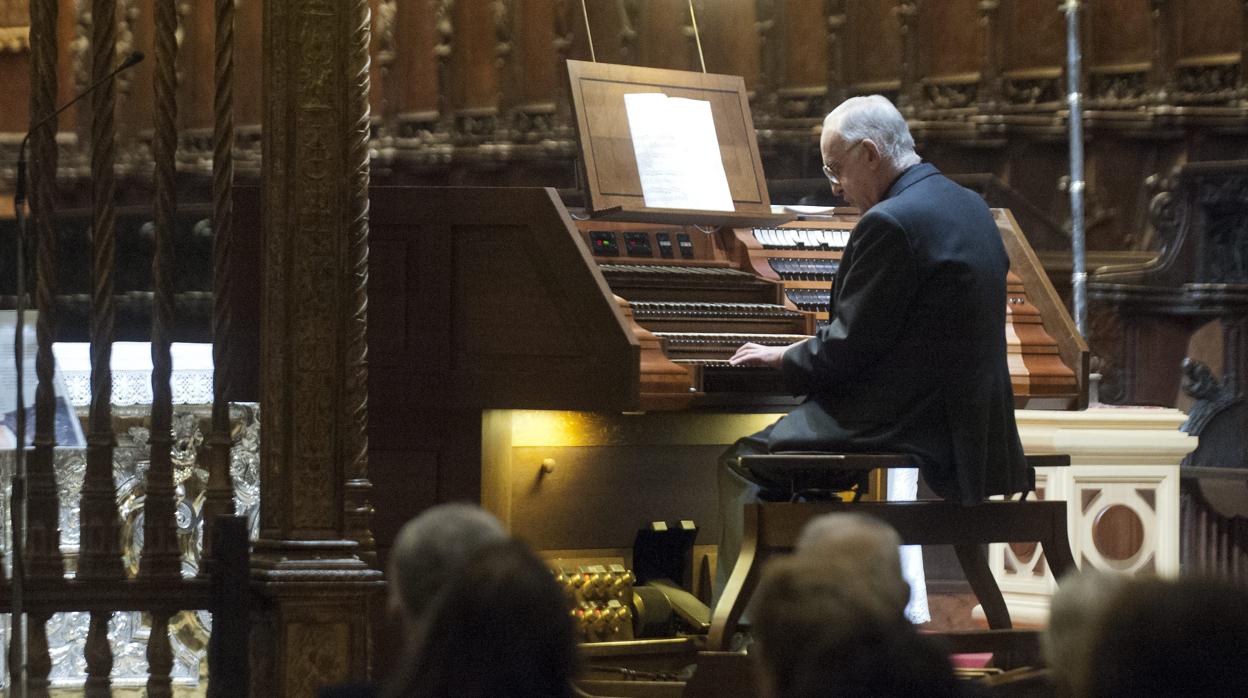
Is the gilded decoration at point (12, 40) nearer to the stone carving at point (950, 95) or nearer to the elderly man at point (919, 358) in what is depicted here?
the stone carving at point (950, 95)

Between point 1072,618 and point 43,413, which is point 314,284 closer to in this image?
point 43,413

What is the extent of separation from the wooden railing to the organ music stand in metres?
1.18

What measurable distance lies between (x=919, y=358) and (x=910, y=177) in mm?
491

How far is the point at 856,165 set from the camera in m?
4.59

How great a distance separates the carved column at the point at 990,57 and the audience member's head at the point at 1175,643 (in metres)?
8.05

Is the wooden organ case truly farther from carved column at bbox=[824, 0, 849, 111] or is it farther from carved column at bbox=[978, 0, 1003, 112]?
carved column at bbox=[824, 0, 849, 111]

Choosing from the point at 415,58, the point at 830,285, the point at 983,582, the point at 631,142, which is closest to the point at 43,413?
the point at 631,142

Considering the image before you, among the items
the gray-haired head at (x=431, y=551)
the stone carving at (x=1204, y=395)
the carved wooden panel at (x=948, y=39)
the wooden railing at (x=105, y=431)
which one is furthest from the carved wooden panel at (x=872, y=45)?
the gray-haired head at (x=431, y=551)

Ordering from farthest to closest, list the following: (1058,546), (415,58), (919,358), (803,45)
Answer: (415,58) → (803,45) → (1058,546) → (919,358)

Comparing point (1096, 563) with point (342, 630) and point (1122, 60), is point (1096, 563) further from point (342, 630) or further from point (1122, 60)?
point (1122, 60)

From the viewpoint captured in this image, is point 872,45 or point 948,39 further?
point 872,45

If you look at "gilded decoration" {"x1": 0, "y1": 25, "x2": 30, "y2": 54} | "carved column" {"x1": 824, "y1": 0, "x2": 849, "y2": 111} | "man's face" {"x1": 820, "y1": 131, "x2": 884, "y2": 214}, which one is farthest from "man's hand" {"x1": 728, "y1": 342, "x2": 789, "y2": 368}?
"gilded decoration" {"x1": 0, "y1": 25, "x2": 30, "y2": 54}

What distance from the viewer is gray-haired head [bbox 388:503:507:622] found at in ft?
8.14

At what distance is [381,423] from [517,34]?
20.6 ft
